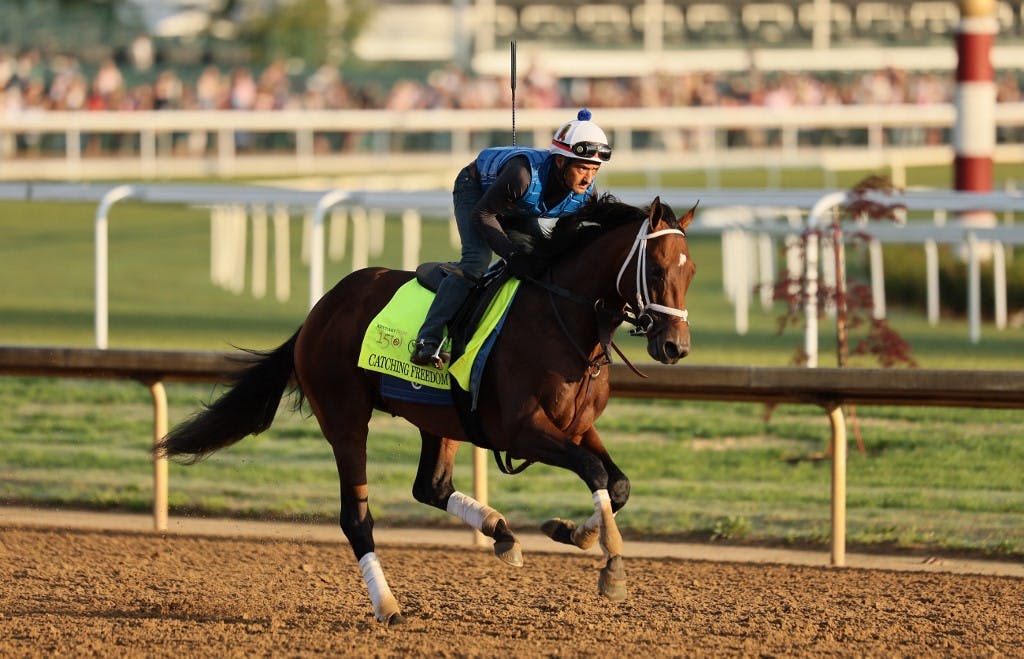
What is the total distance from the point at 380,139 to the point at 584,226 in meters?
17.1

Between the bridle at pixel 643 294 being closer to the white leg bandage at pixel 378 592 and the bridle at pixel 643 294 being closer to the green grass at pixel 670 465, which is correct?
the white leg bandage at pixel 378 592

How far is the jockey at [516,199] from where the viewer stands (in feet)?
18.1

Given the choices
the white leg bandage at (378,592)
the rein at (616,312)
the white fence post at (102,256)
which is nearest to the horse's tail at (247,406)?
the white leg bandage at (378,592)

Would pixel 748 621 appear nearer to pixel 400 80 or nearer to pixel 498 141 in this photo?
pixel 498 141

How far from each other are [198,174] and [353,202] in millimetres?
11586

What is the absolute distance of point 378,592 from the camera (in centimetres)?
558

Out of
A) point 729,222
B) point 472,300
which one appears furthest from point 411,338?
point 729,222

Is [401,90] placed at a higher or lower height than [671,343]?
higher

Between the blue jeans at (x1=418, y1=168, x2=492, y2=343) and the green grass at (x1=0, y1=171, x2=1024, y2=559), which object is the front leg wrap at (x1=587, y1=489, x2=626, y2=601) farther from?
the green grass at (x1=0, y1=171, x2=1024, y2=559)

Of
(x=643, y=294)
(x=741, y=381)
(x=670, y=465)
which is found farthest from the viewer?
(x=670, y=465)

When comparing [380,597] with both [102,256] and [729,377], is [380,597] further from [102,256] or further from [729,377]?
[102,256]

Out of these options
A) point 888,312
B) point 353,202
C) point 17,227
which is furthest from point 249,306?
point 17,227

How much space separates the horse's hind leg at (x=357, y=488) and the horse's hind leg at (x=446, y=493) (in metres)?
0.23

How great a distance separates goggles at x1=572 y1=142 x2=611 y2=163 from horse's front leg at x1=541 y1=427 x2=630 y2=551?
0.87 m
